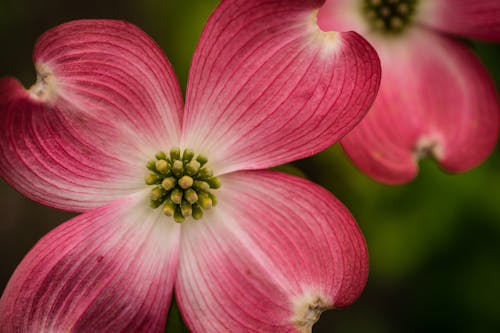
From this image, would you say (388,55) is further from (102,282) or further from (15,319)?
(15,319)

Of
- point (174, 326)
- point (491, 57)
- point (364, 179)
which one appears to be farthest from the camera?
point (491, 57)

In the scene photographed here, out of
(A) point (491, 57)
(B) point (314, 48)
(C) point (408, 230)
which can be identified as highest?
(A) point (491, 57)

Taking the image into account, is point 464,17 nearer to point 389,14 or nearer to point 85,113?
point 389,14

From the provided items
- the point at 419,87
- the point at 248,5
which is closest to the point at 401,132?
the point at 419,87

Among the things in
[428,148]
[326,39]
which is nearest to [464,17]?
[428,148]

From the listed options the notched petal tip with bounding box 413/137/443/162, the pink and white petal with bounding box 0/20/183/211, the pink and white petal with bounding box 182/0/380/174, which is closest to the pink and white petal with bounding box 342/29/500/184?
the notched petal tip with bounding box 413/137/443/162

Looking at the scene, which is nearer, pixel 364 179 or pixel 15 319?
pixel 15 319
